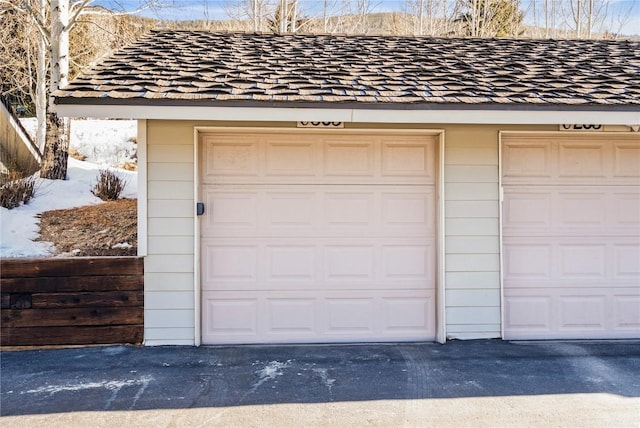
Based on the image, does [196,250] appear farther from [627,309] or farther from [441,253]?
[627,309]

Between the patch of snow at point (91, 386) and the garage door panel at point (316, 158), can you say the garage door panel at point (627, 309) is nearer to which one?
the garage door panel at point (316, 158)

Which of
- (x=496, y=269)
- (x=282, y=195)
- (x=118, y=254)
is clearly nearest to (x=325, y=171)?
(x=282, y=195)

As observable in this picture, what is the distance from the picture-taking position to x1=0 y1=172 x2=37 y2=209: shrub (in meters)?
6.96

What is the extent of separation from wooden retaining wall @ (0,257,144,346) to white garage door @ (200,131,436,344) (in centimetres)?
76

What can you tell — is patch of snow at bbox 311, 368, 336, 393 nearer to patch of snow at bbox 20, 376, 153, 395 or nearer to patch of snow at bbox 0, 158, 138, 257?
patch of snow at bbox 20, 376, 153, 395

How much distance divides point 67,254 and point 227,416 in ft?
10.7

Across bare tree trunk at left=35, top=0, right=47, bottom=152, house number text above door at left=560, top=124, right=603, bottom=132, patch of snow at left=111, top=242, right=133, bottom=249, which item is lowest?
patch of snow at left=111, top=242, right=133, bottom=249

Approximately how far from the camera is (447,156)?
5406mm

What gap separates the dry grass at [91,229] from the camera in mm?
6043

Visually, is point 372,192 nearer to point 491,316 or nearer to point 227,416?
point 491,316

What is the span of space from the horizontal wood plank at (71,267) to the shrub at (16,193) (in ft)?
7.51

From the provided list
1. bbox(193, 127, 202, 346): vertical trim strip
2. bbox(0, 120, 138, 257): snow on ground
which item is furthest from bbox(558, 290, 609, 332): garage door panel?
bbox(0, 120, 138, 257): snow on ground

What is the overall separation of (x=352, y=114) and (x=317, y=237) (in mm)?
1390

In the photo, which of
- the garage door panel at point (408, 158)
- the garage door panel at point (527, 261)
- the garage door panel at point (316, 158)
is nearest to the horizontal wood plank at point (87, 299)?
the garage door panel at point (316, 158)
